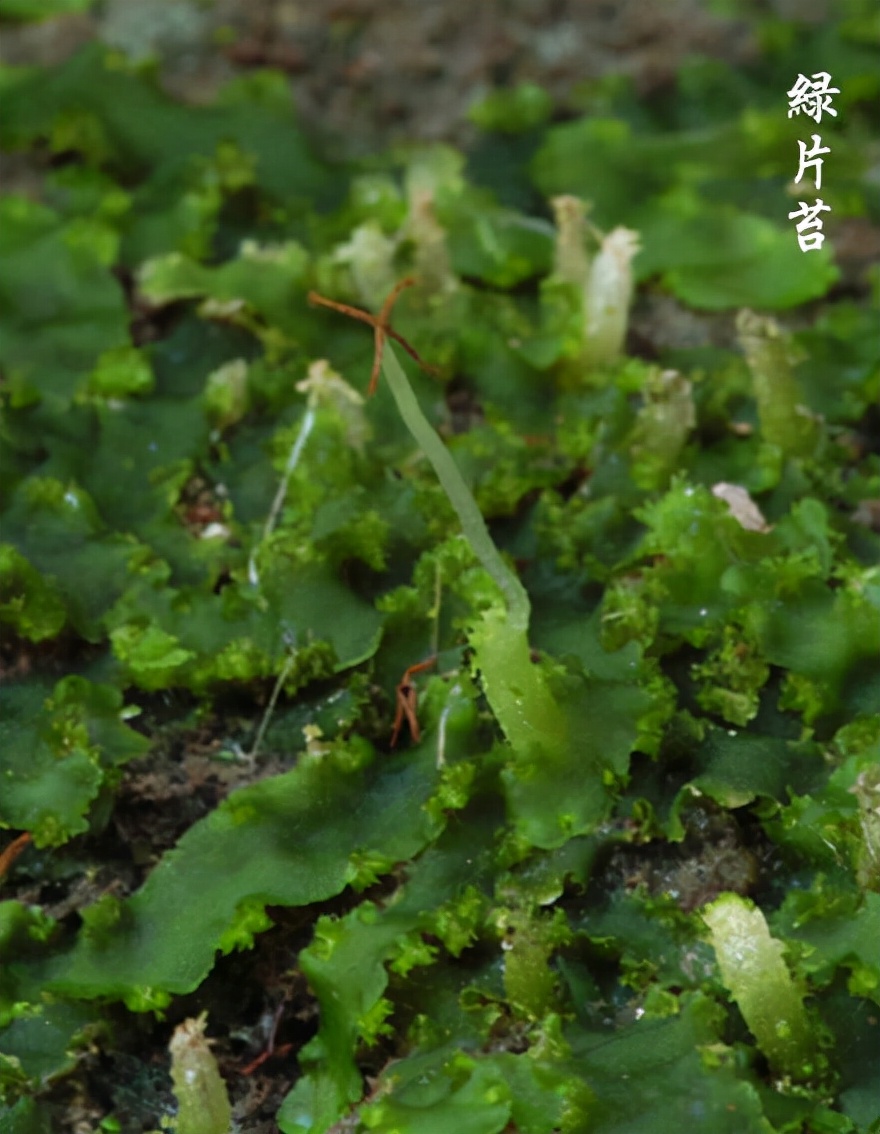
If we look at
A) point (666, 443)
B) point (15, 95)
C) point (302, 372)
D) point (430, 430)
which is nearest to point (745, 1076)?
point (430, 430)

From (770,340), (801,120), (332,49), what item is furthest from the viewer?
(332,49)

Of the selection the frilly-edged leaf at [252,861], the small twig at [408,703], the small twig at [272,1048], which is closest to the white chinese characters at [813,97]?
the small twig at [408,703]

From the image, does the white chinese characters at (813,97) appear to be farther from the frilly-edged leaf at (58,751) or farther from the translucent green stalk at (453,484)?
the frilly-edged leaf at (58,751)

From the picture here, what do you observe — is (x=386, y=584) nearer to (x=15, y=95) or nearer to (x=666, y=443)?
(x=666, y=443)

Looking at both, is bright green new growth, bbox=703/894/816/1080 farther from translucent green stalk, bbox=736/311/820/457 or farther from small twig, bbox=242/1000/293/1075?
translucent green stalk, bbox=736/311/820/457

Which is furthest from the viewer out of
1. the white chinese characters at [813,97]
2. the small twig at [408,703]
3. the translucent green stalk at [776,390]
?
the white chinese characters at [813,97]

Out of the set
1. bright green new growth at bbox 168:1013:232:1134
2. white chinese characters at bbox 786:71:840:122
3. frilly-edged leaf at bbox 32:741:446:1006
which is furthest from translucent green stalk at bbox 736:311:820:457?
bright green new growth at bbox 168:1013:232:1134

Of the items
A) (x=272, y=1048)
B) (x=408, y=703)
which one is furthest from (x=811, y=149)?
(x=272, y=1048)
